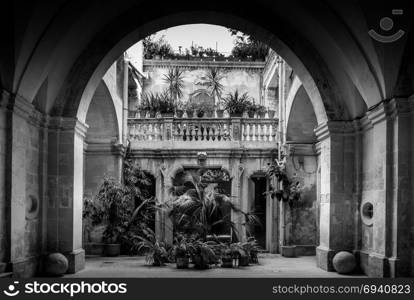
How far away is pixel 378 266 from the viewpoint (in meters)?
8.52

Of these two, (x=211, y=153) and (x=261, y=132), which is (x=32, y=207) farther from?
(x=261, y=132)

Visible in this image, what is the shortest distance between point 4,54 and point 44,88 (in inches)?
64.2

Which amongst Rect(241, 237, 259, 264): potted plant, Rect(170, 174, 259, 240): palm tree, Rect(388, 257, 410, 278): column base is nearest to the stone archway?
Rect(388, 257, 410, 278): column base

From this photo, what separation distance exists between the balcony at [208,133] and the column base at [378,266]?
250 inches

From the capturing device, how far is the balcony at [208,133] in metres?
14.8

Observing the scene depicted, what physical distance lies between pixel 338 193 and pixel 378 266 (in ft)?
6.17

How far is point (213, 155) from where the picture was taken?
14.8 metres

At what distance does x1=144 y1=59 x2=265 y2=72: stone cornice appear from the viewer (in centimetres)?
2139

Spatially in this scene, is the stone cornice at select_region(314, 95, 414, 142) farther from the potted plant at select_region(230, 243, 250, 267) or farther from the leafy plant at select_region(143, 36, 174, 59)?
the leafy plant at select_region(143, 36, 174, 59)

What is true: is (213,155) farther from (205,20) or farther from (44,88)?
(44,88)

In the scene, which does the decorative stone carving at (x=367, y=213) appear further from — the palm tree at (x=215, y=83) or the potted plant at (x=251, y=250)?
the palm tree at (x=215, y=83)

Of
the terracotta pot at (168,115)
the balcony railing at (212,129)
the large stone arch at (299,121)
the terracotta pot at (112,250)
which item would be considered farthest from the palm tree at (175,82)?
the terracotta pot at (112,250)

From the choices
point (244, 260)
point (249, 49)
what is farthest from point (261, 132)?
point (249, 49)

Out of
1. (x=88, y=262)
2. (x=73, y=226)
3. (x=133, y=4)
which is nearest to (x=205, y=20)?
(x=133, y=4)
